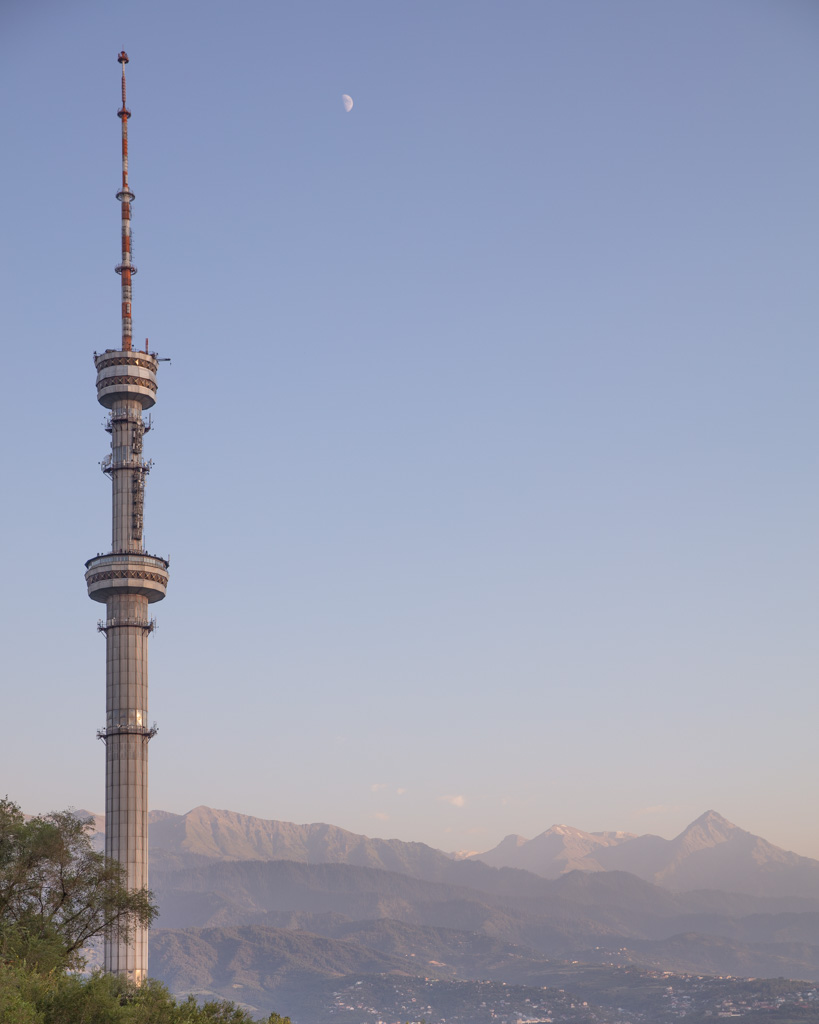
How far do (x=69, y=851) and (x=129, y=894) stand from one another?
1206 centimetres

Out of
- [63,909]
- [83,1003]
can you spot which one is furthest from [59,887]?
A: [83,1003]

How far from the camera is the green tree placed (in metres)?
122

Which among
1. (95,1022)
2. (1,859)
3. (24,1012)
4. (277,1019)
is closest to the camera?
(24,1012)

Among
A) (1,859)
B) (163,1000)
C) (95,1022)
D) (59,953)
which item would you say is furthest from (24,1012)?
(1,859)

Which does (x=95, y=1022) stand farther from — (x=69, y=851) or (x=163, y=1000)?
(x=69, y=851)

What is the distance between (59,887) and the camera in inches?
5034

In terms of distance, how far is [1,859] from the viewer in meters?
124

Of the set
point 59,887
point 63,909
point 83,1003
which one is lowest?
point 83,1003

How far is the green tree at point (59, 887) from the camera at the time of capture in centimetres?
12200

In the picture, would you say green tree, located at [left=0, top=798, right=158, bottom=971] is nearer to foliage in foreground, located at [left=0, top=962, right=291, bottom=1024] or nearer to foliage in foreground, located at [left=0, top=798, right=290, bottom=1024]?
foliage in foreground, located at [left=0, top=798, right=290, bottom=1024]

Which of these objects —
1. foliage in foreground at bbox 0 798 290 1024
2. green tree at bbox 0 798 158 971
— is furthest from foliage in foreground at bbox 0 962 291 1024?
green tree at bbox 0 798 158 971

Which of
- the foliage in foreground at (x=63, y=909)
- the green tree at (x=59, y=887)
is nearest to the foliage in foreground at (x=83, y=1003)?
the foliage in foreground at (x=63, y=909)

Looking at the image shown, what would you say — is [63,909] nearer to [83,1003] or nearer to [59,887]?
[59,887]

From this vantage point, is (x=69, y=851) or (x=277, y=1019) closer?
(x=277, y=1019)
